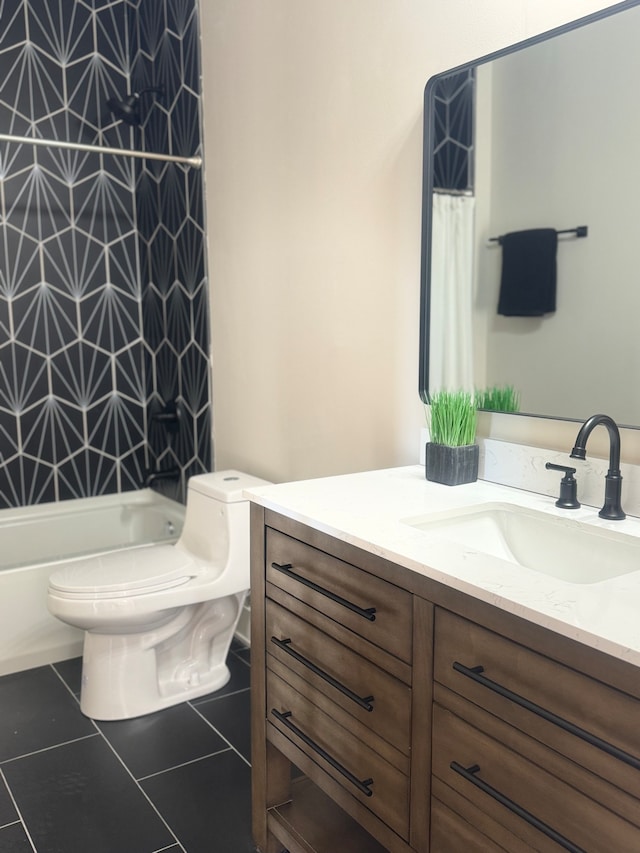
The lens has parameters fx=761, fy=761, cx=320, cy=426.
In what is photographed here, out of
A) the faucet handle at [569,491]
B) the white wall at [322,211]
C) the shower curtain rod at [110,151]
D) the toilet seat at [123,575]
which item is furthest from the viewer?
the shower curtain rod at [110,151]

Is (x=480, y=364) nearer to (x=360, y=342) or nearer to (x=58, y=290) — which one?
(x=360, y=342)

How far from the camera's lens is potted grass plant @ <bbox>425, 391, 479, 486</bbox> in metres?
1.78

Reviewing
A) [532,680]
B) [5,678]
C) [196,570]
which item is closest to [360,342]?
[196,570]

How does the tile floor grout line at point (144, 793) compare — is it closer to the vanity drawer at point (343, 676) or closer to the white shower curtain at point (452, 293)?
the vanity drawer at point (343, 676)

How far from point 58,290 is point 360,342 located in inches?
71.3

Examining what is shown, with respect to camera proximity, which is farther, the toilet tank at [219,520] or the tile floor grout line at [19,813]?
the toilet tank at [219,520]

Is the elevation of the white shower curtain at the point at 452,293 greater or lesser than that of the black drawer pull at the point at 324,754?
greater

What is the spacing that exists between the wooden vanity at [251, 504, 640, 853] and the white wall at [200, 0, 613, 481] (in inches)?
24.0

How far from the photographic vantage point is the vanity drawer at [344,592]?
4.31 ft

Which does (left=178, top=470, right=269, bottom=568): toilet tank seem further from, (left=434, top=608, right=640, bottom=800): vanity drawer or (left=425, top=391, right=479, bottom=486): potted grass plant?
(left=434, top=608, right=640, bottom=800): vanity drawer

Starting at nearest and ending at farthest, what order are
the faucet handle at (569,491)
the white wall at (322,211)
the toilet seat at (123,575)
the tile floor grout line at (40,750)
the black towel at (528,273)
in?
the faucet handle at (569,491) < the black towel at (528,273) < the white wall at (322,211) < the tile floor grout line at (40,750) < the toilet seat at (123,575)

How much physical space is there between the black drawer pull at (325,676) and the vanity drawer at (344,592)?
0.12m

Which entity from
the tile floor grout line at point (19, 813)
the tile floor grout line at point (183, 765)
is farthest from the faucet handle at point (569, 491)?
the tile floor grout line at point (19, 813)

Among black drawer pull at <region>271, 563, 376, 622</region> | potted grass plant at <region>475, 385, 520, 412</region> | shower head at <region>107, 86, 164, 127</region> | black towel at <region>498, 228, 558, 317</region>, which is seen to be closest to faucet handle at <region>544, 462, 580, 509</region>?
potted grass plant at <region>475, 385, 520, 412</region>
